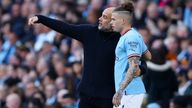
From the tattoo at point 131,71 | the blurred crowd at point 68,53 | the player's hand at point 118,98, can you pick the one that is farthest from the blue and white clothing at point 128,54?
the blurred crowd at point 68,53

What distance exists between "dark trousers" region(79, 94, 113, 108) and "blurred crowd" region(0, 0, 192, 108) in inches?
92.2

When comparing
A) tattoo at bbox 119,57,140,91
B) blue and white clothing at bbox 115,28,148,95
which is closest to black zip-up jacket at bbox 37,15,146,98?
blue and white clothing at bbox 115,28,148,95

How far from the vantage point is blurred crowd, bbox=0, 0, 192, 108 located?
531 inches

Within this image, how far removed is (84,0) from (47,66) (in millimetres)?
3220

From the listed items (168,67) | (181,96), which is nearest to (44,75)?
(168,67)

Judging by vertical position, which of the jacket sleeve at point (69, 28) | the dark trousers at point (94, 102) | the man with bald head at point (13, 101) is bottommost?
the man with bald head at point (13, 101)

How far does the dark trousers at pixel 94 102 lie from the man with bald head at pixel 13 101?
4121mm

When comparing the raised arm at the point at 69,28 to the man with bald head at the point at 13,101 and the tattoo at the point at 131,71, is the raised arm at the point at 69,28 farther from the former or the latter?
the man with bald head at the point at 13,101

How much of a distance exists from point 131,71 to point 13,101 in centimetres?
506

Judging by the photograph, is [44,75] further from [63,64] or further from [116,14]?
[116,14]

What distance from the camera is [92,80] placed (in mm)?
9164

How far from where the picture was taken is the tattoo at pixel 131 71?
8.40 m

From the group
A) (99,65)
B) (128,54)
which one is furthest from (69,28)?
(128,54)

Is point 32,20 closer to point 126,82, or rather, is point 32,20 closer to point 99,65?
point 99,65
